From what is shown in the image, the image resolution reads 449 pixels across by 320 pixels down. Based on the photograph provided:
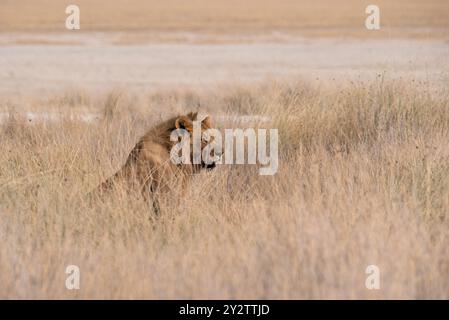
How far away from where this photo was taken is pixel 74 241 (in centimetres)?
718

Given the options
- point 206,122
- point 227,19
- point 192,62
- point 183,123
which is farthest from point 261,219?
point 227,19

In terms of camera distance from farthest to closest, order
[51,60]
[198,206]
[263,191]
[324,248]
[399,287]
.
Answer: [51,60] < [263,191] < [198,206] < [324,248] < [399,287]

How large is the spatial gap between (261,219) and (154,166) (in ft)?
3.84

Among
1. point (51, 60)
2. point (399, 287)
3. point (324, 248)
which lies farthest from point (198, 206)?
point (51, 60)

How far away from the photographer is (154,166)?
25.7ft

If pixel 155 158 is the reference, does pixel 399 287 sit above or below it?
below

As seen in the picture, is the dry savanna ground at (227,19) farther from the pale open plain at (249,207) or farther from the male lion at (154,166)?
the male lion at (154,166)

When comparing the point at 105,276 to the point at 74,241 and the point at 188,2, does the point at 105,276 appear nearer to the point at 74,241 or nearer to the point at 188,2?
the point at 74,241

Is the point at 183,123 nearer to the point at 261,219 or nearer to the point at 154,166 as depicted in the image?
the point at 154,166

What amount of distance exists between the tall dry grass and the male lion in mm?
197

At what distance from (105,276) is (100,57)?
68.5ft

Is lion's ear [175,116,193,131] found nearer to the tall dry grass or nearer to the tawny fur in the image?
the tawny fur

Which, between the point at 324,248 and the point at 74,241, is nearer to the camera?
the point at 324,248
